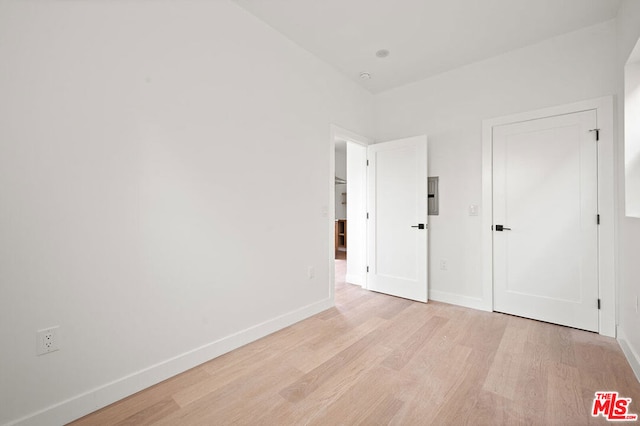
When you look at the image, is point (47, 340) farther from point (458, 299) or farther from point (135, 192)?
point (458, 299)

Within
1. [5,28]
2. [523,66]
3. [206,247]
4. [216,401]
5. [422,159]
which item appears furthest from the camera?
[422,159]

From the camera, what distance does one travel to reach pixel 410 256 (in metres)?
3.53

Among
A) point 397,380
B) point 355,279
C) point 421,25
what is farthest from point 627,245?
point 355,279

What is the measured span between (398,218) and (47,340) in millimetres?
3325

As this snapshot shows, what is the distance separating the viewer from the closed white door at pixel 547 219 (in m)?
2.58

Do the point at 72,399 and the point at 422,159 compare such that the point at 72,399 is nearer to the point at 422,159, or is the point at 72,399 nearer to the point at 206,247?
the point at 206,247

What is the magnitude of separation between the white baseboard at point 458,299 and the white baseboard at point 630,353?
100 cm

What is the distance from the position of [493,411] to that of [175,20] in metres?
3.19

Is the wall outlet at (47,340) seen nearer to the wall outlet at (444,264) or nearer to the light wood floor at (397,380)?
the light wood floor at (397,380)

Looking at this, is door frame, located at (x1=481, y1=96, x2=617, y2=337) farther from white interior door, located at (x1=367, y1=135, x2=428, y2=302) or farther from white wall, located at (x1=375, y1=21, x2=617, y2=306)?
white interior door, located at (x1=367, y1=135, x2=428, y2=302)

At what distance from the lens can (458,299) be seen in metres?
3.32

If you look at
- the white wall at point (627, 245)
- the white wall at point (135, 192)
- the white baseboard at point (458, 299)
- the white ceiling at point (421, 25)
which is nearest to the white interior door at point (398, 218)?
the white baseboard at point (458, 299)

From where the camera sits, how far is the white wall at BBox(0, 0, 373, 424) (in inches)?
55.6

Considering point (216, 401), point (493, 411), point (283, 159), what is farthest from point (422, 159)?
point (216, 401)
